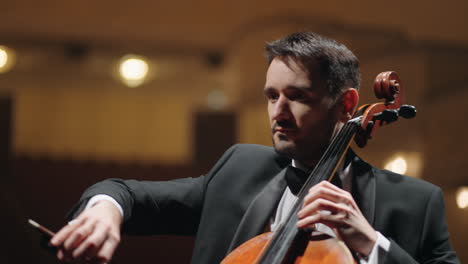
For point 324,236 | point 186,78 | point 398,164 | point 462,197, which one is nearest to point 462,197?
point 462,197

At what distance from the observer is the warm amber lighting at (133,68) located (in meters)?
5.91

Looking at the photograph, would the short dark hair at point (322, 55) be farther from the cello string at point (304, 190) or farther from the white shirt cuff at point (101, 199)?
the white shirt cuff at point (101, 199)

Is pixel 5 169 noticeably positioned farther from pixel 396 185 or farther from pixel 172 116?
pixel 172 116

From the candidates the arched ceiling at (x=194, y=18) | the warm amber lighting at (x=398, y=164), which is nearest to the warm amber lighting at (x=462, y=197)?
the warm amber lighting at (x=398, y=164)

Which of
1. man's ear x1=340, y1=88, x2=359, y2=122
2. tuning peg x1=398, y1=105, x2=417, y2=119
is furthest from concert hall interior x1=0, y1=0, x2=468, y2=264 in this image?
tuning peg x1=398, y1=105, x2=417, y2=119

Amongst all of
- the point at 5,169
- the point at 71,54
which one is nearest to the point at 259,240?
the point at 5,169

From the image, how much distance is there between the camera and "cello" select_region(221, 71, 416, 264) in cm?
106

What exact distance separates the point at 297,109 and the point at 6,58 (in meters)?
5.25

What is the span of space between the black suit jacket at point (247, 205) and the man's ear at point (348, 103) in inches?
4.4

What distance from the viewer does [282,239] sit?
110 cm

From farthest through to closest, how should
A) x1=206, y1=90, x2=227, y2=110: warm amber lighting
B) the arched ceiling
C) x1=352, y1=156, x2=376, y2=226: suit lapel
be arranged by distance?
x1=206, y1=90, x2=227, y2=110: warm amber lighting, the arched ceiling, x1=352, y1=156, x2=376, y2=226: suit lapel

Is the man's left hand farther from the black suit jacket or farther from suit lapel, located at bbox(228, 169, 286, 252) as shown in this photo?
suit lapel, located at bbox(228, 169, 286, 252)

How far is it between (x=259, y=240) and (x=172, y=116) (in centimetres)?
681

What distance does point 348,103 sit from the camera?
4.49 ft
